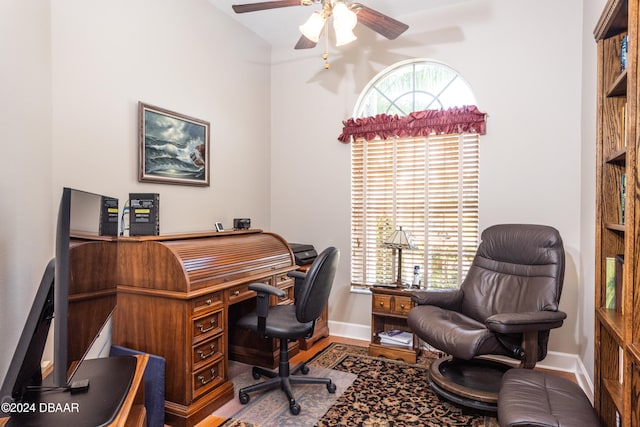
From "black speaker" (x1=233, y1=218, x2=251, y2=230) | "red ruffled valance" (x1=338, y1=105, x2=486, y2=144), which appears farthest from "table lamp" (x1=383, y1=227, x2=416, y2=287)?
"black speaker" (x1=233, y1=218, x2=251, y2=230)

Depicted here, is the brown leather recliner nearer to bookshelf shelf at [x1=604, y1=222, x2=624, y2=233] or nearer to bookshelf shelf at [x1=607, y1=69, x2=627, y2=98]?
bookshelf shelf at [x1=604, y1=222, x2=624, y2=233]

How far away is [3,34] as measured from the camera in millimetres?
1755

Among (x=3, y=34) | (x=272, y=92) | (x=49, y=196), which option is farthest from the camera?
(x=272, y=92)

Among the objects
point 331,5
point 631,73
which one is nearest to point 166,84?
point 331,5

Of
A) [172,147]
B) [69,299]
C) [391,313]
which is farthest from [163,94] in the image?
[391,313]

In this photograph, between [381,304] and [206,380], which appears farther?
[381,304]

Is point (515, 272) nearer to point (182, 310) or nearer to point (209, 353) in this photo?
point (209, 353)

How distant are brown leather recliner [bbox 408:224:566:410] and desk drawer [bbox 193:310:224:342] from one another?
52.1 inches

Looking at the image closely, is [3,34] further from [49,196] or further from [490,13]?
[490,13]

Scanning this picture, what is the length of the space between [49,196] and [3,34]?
0.82 m

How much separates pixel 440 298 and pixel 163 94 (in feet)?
8.62

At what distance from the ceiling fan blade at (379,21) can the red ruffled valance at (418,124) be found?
0.95 m

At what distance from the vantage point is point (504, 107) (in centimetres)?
313

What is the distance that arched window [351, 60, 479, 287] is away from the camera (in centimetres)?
330
